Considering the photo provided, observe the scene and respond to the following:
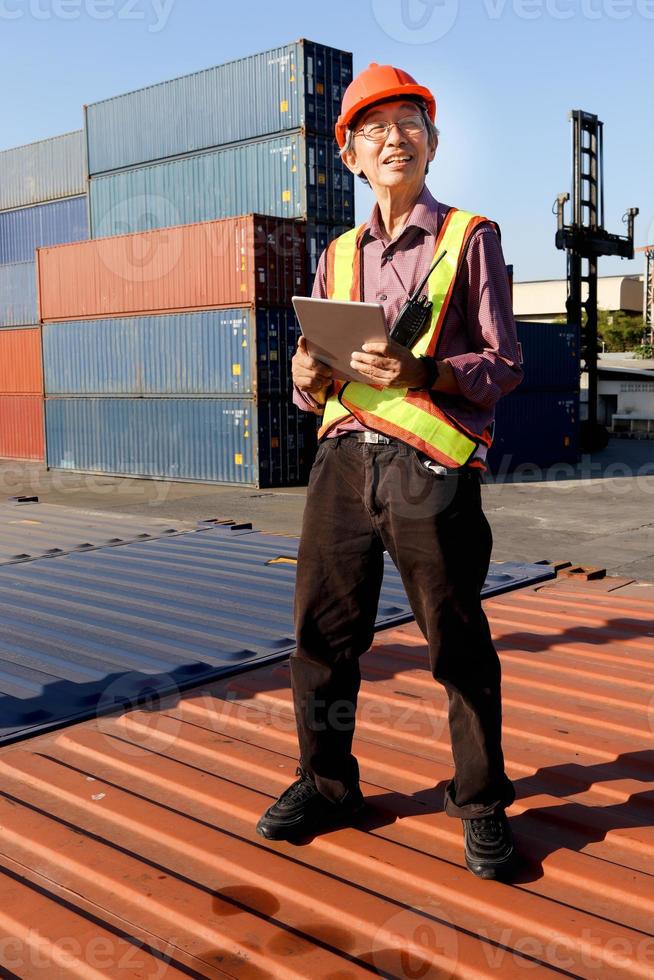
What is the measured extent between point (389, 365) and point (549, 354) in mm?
22518

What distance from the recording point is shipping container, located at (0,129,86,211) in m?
27.1

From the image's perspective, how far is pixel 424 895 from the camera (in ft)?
8.11

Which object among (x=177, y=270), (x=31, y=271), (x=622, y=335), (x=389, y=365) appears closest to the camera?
(x=389, y=365)

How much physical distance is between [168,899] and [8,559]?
4.73m

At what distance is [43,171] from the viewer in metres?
28.1

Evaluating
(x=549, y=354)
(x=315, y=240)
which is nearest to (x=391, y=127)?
(x=315, y=240)

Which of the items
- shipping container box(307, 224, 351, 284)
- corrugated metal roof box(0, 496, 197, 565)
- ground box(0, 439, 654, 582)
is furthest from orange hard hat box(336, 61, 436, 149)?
shipping container box(307, 224, 351, 284)

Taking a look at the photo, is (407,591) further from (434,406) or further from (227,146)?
(227,146)

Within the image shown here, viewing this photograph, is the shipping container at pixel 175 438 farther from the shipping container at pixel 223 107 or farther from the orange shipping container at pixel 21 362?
the shipping container at pixel 223 107

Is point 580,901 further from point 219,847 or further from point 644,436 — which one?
point 644,436

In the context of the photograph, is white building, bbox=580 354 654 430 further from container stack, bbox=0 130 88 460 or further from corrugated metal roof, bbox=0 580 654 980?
corrugated metal roof, bbox=0 580 654 980

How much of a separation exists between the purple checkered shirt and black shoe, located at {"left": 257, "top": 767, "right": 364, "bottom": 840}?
108cm

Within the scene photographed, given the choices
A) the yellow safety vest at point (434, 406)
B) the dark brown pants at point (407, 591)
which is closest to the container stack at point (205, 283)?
the dark brown pants at point (407, 591)

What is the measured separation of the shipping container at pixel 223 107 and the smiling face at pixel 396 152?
18.7 metres
